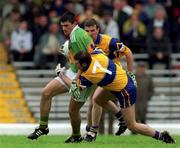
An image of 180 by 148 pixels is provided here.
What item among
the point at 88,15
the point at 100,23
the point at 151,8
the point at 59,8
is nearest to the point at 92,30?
the point at 88,15

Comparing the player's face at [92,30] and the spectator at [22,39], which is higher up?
the player's face at [92,30]

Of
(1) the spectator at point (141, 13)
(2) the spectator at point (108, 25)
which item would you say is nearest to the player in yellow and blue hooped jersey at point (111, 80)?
(2) the spectator at point (108, 25)

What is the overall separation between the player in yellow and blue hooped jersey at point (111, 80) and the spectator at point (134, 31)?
378 inches

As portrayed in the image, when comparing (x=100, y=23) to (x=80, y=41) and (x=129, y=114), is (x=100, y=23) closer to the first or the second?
(x=80, y=41)

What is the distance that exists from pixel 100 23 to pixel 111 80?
9.62 metres

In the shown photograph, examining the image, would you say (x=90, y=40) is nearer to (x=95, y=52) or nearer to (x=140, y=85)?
(x=95, y=52)

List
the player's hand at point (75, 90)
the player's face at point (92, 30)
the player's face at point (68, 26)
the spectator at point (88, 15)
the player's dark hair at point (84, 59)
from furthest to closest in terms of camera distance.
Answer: the spectator at point (88, 15) < the player's face at point (92, 30) < the player's face at point (68, 26) < the player's hand at point (75, 90) < the player's dark hair at point (84, 59)

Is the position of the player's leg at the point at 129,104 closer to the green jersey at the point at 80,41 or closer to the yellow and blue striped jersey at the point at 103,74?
the yellow and blue striped jersey at the point at 103,74

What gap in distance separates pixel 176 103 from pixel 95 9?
10.7ft

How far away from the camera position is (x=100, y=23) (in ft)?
80.2

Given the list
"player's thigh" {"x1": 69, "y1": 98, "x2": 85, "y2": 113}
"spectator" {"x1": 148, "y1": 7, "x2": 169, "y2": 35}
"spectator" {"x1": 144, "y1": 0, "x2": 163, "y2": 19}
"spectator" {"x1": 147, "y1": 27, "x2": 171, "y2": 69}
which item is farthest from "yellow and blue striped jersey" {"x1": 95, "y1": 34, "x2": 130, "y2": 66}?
"spectator" {"x1": 144, "y1": 0, "x2": 163, "y2": 19}

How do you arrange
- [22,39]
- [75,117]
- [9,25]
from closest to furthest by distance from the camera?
1. [75,117]
2. [22,39]
3. [9,25]

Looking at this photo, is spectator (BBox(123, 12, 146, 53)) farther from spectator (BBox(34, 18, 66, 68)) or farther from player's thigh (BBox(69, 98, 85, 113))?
player's thigh (BBox(69, 98, 85, 113))

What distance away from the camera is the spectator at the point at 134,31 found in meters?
24.8
